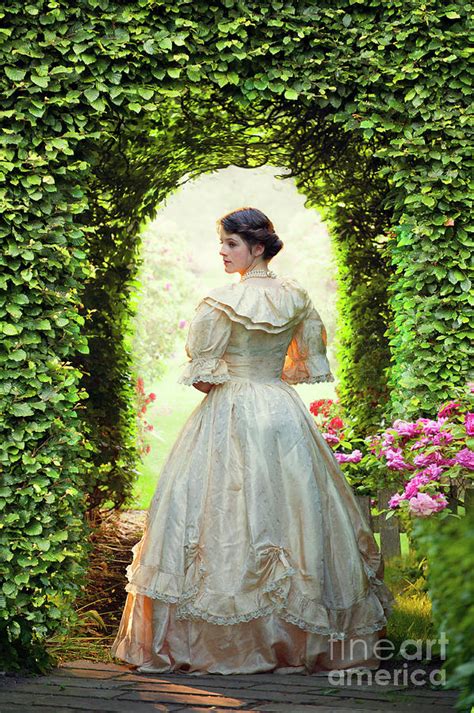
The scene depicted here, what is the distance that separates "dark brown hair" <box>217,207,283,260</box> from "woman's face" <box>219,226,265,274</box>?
0.07ft

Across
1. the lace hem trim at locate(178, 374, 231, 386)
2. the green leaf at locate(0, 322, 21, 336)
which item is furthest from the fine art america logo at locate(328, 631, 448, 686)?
the green leaf at locate(0, 322, 21, 336)

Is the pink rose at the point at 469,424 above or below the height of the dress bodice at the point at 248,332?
below

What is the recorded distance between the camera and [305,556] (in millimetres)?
4320

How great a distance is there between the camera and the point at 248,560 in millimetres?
4281

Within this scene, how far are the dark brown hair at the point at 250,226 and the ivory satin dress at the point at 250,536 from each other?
0.19 meters

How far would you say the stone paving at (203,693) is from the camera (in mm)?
3703

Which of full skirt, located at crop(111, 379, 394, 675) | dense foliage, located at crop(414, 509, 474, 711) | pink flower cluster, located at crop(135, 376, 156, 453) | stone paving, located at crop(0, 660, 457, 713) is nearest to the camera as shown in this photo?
dense foliage, located at crop(414, 509, 474, 711)

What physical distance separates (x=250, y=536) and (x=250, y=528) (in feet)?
0.11

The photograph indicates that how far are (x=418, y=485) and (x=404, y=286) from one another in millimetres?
978

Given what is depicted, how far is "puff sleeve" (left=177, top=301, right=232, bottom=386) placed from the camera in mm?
4512

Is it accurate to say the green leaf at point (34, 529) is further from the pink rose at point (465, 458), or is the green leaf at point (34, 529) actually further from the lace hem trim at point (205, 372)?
the pink rose at point (465, 458)

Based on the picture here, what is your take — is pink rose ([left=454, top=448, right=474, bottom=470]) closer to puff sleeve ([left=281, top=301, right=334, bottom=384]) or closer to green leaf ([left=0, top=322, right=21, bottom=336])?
puff sleeve ([left=281, top=301, right=334, bottom=384])

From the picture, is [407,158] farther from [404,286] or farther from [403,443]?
[403,443]

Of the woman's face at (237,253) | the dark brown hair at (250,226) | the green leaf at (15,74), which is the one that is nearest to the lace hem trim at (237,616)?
the woman's face at (237,253)
